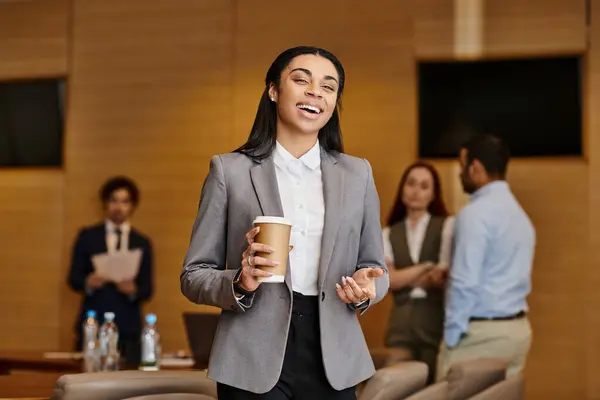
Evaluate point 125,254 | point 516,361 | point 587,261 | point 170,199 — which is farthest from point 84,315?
point 587,261

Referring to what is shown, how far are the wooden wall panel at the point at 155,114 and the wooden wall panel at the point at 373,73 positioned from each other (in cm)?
43

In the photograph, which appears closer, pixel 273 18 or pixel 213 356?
pixel 213 356

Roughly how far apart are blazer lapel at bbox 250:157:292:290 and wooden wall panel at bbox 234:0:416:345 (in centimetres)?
474

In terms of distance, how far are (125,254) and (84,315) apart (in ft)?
1.44

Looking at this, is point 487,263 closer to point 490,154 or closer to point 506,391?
point 490,154

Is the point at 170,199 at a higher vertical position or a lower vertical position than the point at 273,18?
lower

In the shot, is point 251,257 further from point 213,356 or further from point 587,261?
point 587,261

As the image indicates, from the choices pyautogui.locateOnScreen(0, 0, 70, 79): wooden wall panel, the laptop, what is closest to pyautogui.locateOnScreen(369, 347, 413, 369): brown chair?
the laptop

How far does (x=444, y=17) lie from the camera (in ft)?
22.0

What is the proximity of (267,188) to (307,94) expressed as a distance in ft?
0.72

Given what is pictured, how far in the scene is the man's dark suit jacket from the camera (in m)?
6.07

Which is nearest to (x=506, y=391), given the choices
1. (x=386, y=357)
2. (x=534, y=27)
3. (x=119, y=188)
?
(x=386, y=357)

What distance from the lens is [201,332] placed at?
4848 millimetres

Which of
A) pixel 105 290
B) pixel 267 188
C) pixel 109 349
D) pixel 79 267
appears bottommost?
pixel 109 349
